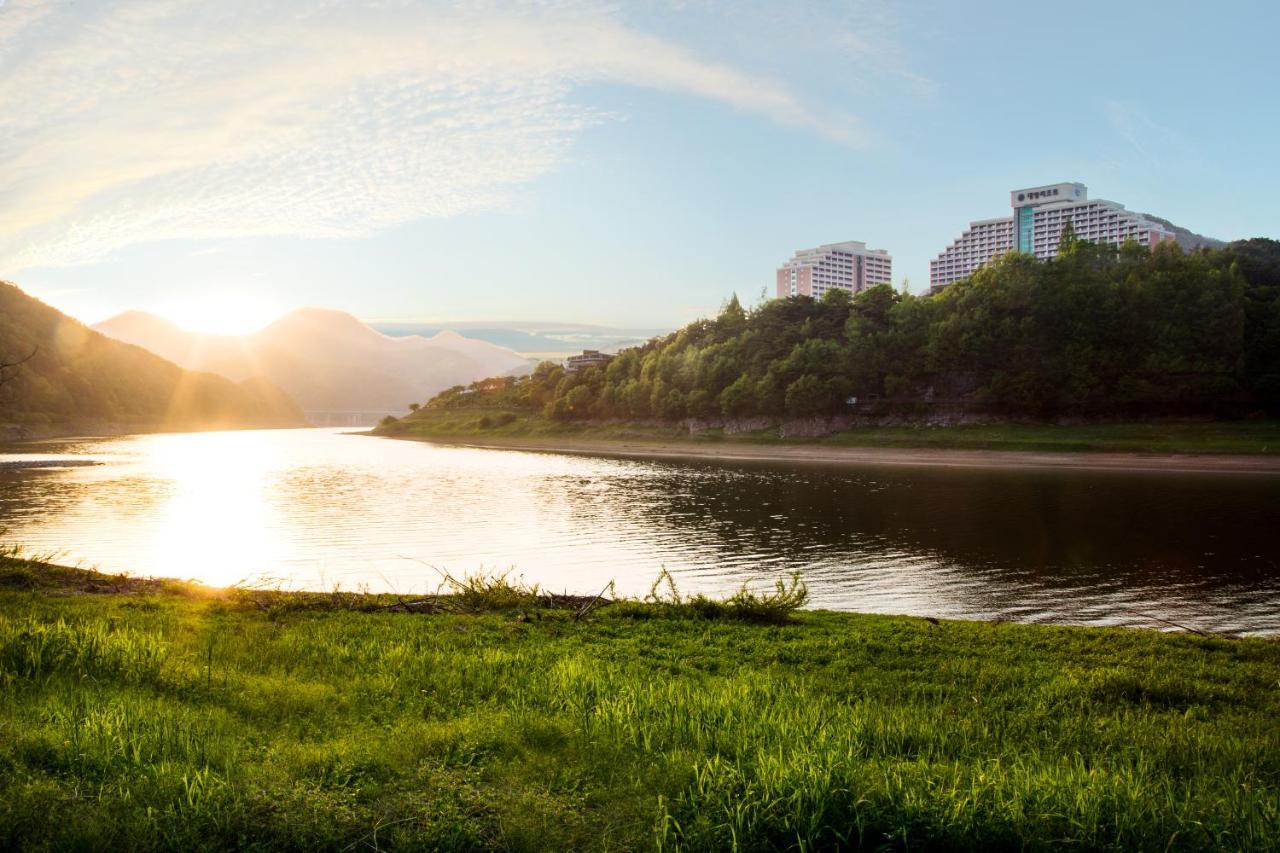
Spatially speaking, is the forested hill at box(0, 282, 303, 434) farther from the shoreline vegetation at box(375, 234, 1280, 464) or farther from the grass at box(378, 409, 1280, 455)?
the grass at box(378, 409, 1280, 455)

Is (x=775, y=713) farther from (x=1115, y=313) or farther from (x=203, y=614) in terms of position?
(x=1115, y=313)

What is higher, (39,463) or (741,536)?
(39,463)

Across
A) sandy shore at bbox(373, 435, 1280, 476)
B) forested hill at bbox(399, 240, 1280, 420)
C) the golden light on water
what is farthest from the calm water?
forested hill at bbox(399, 240, 1280, 420)

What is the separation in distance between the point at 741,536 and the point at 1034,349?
241ft

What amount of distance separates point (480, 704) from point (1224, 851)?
17.8 ft

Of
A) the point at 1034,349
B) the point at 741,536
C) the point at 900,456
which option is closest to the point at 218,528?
the point at 741,536

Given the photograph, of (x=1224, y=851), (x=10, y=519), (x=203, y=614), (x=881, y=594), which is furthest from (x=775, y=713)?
(x=10, y=519)

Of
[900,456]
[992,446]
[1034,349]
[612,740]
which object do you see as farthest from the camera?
[1034,349]

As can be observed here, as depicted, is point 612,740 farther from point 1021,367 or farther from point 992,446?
point 1021,367

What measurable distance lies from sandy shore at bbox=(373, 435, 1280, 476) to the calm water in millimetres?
9603

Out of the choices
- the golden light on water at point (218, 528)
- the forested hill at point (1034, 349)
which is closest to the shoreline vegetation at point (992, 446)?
the forested hill at point (1034, 349)

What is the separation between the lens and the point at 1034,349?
88000 millimetres

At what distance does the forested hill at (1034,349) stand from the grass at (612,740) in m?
81.3

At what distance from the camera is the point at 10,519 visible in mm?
28906
